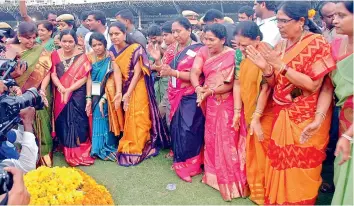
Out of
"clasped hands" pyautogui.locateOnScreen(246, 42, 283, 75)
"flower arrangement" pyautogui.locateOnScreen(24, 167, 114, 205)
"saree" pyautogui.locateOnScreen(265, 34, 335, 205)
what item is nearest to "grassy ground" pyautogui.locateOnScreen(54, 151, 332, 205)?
"saree" pyautogui.locateOnScreen(265, 34, 335, 205)

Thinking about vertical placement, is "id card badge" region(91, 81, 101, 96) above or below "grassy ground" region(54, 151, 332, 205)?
above

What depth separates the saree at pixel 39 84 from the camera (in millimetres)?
4004

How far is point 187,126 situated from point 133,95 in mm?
852

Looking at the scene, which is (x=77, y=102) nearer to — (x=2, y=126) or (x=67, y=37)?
(x=67, y=37)

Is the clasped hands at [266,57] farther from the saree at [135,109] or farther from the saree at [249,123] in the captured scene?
the saree at [135,109]

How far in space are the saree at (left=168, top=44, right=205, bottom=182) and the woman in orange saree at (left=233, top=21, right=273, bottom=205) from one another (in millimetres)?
598

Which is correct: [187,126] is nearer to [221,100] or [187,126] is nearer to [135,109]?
[221,100]

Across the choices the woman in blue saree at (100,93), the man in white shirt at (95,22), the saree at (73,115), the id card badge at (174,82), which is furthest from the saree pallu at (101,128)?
the man in white shirt at (95,22)

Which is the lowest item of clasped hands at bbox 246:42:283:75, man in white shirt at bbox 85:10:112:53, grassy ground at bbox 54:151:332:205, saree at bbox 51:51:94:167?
grassy ground at bbox 54:151:332:205

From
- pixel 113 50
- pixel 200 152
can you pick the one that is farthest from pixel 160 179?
pixel 113 50

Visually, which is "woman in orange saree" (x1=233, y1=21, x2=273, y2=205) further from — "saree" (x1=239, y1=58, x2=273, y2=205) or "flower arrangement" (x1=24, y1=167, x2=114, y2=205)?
"flower arrangement" (x1=24, y1=167, x2=114, y2=205)

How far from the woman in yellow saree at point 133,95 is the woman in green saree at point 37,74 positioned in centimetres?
85

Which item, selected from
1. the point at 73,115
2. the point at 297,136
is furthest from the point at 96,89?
the point at 297,136

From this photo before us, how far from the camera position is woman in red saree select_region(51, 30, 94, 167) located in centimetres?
420
